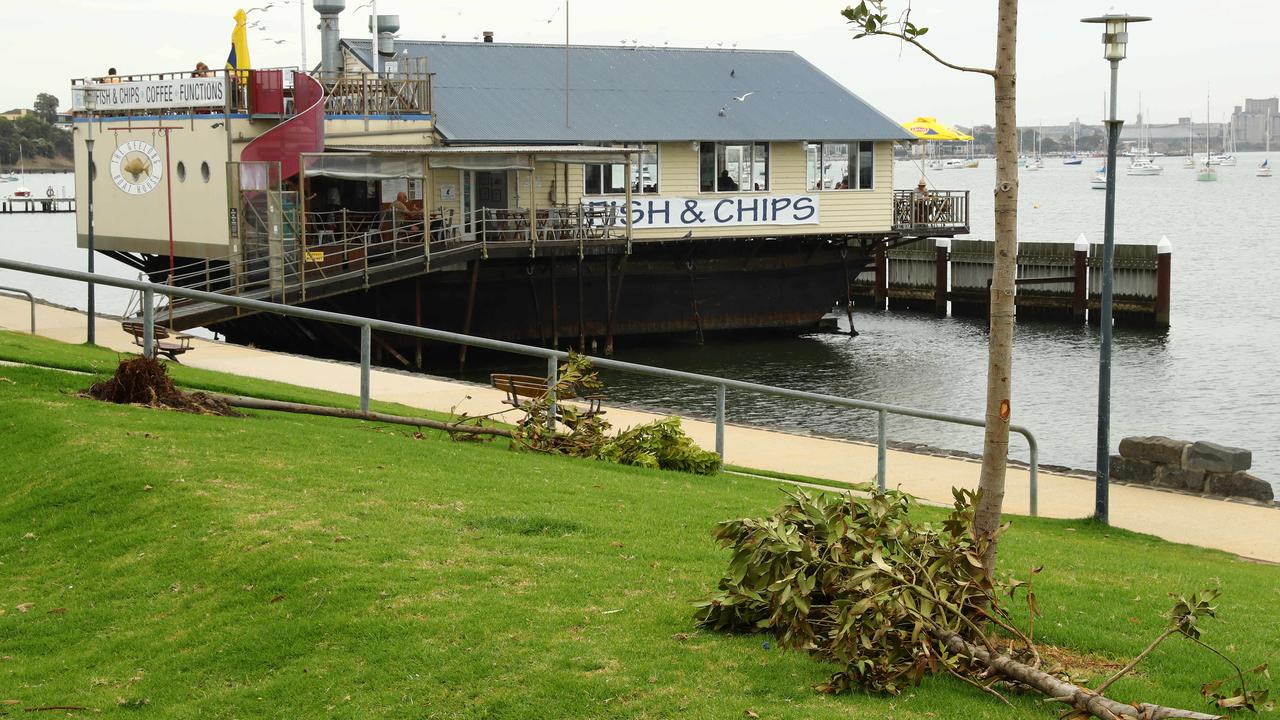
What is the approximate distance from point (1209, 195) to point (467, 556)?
651ft

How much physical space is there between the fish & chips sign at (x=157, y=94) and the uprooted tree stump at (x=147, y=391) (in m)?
22.5

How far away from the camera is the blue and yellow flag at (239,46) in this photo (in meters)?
Result: 37.4

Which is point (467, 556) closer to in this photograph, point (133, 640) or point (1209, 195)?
point (133, 640)

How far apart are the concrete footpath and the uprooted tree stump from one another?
193 inches

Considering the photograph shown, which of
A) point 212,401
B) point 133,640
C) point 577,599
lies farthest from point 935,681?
point 212,401

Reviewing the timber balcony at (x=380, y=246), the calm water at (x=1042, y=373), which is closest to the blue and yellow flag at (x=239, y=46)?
the timber balcony at (x=380, y=246)

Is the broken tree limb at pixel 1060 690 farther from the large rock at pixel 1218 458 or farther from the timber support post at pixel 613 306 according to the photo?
the timber support post at pixel 613 306

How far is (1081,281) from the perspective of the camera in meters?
53.1

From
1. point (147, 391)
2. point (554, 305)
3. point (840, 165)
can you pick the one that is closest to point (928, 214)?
point (840, 165)

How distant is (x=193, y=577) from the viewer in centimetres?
903

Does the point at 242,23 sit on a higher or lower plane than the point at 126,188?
higher

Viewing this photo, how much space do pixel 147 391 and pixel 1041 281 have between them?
148 feet

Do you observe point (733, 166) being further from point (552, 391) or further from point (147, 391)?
point (147, 391)

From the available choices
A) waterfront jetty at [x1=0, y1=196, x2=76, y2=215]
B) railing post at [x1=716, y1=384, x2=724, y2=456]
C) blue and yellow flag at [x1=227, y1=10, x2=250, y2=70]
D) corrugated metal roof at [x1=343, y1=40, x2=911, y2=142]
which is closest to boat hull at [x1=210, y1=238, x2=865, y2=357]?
corrugated metal roof at [x1=343, y1=40, x2=911, y2=142]
